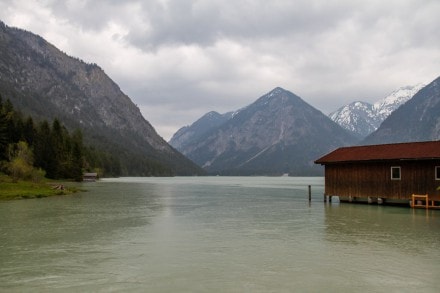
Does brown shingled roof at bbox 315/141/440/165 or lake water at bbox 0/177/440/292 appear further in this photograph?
brown shingled roof at bbox 315/141/440/165

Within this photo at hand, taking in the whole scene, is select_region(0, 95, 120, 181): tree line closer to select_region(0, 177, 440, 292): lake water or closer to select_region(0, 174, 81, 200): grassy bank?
select_region(0, 174, 81, 200): grassy bank

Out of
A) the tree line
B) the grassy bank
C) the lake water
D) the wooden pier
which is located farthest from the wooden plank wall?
the tree line

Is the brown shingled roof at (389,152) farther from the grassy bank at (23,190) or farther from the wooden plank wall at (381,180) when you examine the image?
the grassy bank at (23,190)

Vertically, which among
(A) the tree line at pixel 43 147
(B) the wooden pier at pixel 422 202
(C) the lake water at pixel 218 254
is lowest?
(C) the lake water at pixel 218 254

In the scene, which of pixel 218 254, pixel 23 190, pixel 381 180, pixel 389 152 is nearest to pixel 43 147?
pixel 23 190

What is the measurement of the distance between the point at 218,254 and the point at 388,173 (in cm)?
3612

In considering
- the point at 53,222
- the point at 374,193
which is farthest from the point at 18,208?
the point at 374,193

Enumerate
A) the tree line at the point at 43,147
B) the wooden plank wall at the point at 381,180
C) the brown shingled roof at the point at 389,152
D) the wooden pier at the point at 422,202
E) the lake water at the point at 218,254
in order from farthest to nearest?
the tree line at the point at 43,147 → the brown shingled roof at the point at 389,152 → the wooden plank wall at the point at 381,180 → the wooden pier at the point at 422,202 → the lake water at the point at 218,254

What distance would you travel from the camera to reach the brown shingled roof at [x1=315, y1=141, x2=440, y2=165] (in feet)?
165

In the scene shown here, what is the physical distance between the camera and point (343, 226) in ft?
120

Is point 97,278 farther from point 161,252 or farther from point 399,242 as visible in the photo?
point 399,242

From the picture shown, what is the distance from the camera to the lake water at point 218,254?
17953mm

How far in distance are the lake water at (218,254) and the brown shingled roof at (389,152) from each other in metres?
10.9

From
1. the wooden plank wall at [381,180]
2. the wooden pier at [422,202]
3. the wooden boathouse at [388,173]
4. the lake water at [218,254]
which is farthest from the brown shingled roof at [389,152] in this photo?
the lake water at [218,254]
